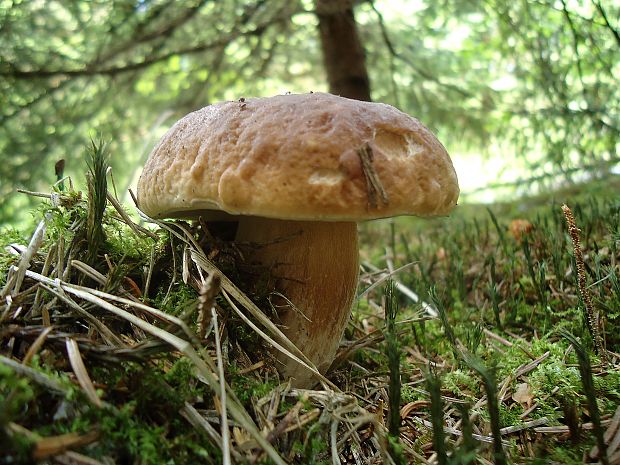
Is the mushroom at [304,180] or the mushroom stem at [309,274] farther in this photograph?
the mushroom stem at [309,274]

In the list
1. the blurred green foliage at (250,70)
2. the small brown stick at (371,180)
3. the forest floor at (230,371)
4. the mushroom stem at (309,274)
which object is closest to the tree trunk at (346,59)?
the blurred green foliage at (250,70)

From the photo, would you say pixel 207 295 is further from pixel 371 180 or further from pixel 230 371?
pixel 371 180

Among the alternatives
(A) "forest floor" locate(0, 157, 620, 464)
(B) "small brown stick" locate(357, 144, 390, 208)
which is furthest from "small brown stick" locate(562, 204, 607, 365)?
(B) "small brown stick" locate(357, 144, 390, 208)

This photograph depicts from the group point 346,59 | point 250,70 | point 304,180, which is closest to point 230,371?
point 304,180

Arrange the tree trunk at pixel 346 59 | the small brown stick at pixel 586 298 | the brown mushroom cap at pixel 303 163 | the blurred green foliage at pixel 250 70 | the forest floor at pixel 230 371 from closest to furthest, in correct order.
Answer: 1. the forest floor at pixel 230 371
2. the brown mushroom cap at pixel 303 163
3. the small brown stick at pixel 586 298
4. the blurred green foliage at pixel 250 70
5. the tree trunk at pixel 346 59

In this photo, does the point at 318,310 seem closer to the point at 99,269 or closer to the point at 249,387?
the point at 249,387

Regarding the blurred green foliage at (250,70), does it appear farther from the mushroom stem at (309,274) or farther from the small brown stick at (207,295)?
the small brown stick at (207,295)

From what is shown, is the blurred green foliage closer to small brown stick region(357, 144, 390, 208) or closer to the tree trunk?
the tree trunk
